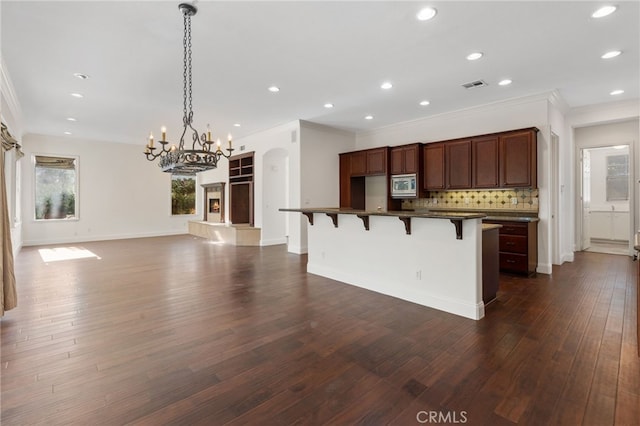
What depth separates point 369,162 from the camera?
7.20m

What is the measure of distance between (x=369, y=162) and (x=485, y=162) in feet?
8.23

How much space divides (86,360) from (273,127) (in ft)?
19.9

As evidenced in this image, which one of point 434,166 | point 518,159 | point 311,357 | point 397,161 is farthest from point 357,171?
point 311,357

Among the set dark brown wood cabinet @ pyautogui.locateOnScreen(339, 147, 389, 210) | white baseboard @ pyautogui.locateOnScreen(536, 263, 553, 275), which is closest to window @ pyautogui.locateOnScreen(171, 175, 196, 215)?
dark brown wood cabinet @ pyautogui.locateOnScreen(339, 147, 389, 210)

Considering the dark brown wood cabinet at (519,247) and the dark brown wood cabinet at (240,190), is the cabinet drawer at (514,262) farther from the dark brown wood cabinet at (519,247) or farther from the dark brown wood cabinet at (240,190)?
the dark brown wood cabinet at (240,190)

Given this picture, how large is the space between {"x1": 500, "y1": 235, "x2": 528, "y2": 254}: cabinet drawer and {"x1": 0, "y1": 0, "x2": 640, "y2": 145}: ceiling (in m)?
2.27

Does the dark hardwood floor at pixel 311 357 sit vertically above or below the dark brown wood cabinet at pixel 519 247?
below

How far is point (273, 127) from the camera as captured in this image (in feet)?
24.7

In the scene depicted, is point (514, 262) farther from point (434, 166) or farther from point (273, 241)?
point (273, 241)

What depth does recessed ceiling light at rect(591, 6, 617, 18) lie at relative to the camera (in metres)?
2.75

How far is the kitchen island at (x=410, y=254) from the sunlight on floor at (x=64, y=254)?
5229 millimetres

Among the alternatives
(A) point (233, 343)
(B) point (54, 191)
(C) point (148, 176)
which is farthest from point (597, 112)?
(B) point (54, 191)

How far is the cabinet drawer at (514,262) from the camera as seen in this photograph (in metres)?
4.79

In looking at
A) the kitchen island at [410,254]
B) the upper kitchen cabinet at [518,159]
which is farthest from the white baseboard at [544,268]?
the kitchen island at [410,254]
